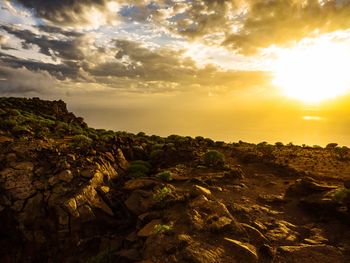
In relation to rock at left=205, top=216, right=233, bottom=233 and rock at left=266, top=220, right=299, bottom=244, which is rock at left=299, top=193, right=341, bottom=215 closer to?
rock at left=266, top=220, right=299, bottom=244

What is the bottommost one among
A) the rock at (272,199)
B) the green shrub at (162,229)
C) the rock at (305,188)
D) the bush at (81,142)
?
the green shrub at (162,229)

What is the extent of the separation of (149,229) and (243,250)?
4.40 m

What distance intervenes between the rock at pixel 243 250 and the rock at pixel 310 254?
1.24m

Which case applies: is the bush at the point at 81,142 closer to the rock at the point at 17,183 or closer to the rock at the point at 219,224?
the rock at the point at 17,183

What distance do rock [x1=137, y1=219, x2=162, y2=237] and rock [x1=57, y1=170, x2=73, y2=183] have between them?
6900mm

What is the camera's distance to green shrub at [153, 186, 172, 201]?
1698 cm

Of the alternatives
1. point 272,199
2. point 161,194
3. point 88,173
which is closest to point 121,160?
point 88,173

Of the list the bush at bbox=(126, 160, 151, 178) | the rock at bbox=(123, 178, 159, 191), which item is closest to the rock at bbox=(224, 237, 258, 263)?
the rock at bbox=(123, 178, 159, 191)

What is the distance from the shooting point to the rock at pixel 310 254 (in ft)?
40.4

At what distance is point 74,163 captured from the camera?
69.4 ft

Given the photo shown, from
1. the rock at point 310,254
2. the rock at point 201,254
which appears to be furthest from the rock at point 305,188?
the rock at point 201,254

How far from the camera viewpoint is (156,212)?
16.0 m

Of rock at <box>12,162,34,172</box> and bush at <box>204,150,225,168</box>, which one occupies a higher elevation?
bush at <box>204,150,225,168</box>

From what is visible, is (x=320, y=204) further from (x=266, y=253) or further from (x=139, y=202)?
(x=139, y=202)
